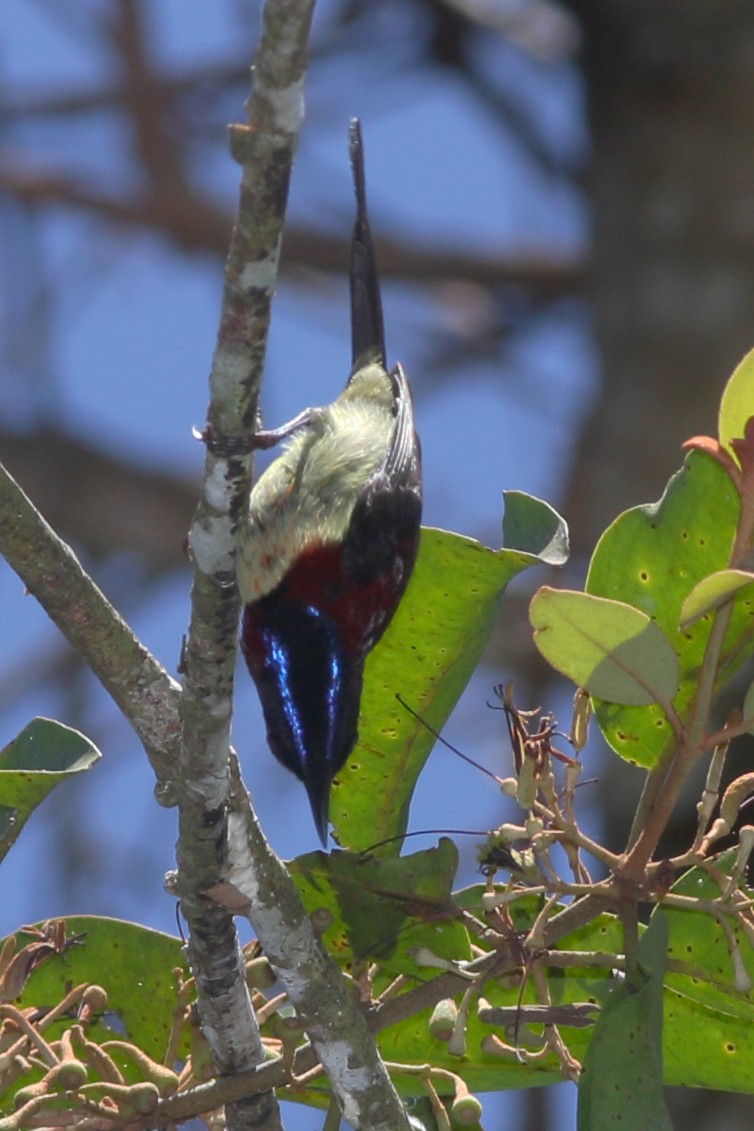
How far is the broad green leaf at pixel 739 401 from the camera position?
5.46ft

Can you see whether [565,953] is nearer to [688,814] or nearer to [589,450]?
[688,814]

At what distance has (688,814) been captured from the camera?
13.4 feet

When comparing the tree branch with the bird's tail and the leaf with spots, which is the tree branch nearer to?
the leaf with spots

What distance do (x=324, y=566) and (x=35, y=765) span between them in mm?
1472

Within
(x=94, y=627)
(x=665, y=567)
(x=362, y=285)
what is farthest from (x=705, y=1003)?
(x=362, y=285)

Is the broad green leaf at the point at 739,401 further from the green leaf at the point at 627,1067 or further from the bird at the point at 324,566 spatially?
the bird at the point at 324,566

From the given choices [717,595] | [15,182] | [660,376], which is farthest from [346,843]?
[15,182]

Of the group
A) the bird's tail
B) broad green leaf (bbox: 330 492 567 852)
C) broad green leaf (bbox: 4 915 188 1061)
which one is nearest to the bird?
the bird's tail

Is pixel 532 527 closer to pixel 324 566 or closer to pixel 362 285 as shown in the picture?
pixel 324 566

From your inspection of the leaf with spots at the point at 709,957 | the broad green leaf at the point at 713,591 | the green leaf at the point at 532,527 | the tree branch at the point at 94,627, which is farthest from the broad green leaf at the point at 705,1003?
the tree branch at the point at 94,627

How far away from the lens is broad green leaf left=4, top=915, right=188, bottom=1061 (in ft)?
6.52

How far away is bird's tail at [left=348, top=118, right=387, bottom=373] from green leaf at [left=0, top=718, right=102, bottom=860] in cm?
205

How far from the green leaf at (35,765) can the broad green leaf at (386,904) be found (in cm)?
29

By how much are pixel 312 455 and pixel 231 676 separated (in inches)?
76.4
